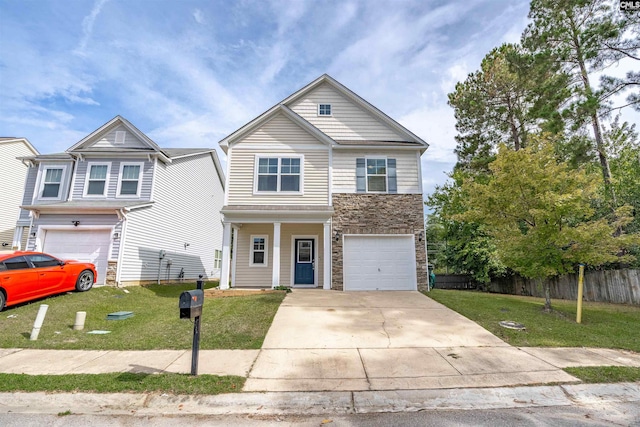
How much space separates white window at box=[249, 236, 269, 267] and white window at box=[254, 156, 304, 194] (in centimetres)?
245

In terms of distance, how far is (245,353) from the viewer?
5367 millimetres

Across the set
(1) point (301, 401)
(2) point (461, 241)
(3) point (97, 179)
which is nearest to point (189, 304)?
(1) point (301, 401)

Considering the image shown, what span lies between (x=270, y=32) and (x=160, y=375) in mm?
11295

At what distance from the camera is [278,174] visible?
499 inches

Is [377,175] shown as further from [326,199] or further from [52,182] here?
[52,182]

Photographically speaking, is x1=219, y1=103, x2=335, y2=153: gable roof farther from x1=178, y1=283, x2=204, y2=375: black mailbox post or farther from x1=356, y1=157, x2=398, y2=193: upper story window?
x1=178, y1=283, x2=204, y2=375: black mailbox post

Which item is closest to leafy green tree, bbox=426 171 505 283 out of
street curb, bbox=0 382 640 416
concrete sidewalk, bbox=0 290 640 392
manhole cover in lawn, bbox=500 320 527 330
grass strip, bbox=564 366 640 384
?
manhole cover in lawn, bbox=500 320 527 330

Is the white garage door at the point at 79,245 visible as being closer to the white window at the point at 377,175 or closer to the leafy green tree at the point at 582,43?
the white window at the point at 377,175

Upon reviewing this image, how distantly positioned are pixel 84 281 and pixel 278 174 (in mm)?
7875

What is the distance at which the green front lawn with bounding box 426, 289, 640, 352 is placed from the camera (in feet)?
20.5

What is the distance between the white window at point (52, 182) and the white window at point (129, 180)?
309cm

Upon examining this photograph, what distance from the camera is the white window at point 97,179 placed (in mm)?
14156

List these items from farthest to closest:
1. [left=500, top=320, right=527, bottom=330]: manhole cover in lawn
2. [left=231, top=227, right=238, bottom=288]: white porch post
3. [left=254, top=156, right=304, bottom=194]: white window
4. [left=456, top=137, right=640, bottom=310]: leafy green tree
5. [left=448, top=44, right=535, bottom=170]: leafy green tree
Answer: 1. [left=448, top=44, right=535, bottom=170]: leafy green tree
2. [left=231, top=227, right=238, bottom=288]: white porch post
3. [left=254, top=156, right=304, bottom=194]: white window
4. [left=456, top=137, right=640, bottom=310]: leafy green tree
5. [left=500, top=320, right=527, bottom=330]: manhole cover in lawn

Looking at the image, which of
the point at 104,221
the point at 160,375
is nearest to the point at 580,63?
the point at 160,375
